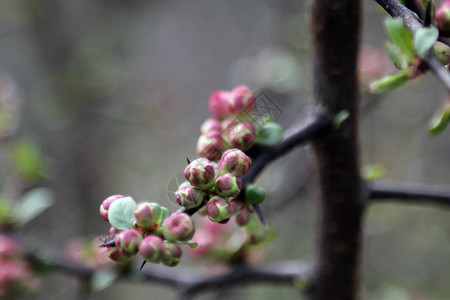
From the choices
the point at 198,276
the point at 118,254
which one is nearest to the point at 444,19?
the point at 118,254

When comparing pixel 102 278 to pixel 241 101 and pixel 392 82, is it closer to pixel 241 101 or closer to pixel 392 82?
pixel 241 101

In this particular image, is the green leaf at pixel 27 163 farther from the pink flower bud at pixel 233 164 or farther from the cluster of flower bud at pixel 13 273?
the pink flower bud at pixel 233 164

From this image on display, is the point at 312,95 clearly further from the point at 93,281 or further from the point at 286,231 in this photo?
the point at 286,231

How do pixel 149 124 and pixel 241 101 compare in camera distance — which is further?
pixel 149 124

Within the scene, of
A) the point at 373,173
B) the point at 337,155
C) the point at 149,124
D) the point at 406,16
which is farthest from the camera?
the point at 149,124

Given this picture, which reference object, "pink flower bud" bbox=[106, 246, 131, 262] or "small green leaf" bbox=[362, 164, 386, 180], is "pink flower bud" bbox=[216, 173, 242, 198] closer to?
"pink flower bud" bbox=[106, 246, 131, 262]

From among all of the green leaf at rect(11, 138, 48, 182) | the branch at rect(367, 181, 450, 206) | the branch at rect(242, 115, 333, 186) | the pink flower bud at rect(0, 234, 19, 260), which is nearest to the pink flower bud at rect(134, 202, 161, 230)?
the branch at rect(242, 115, 333, 186)
